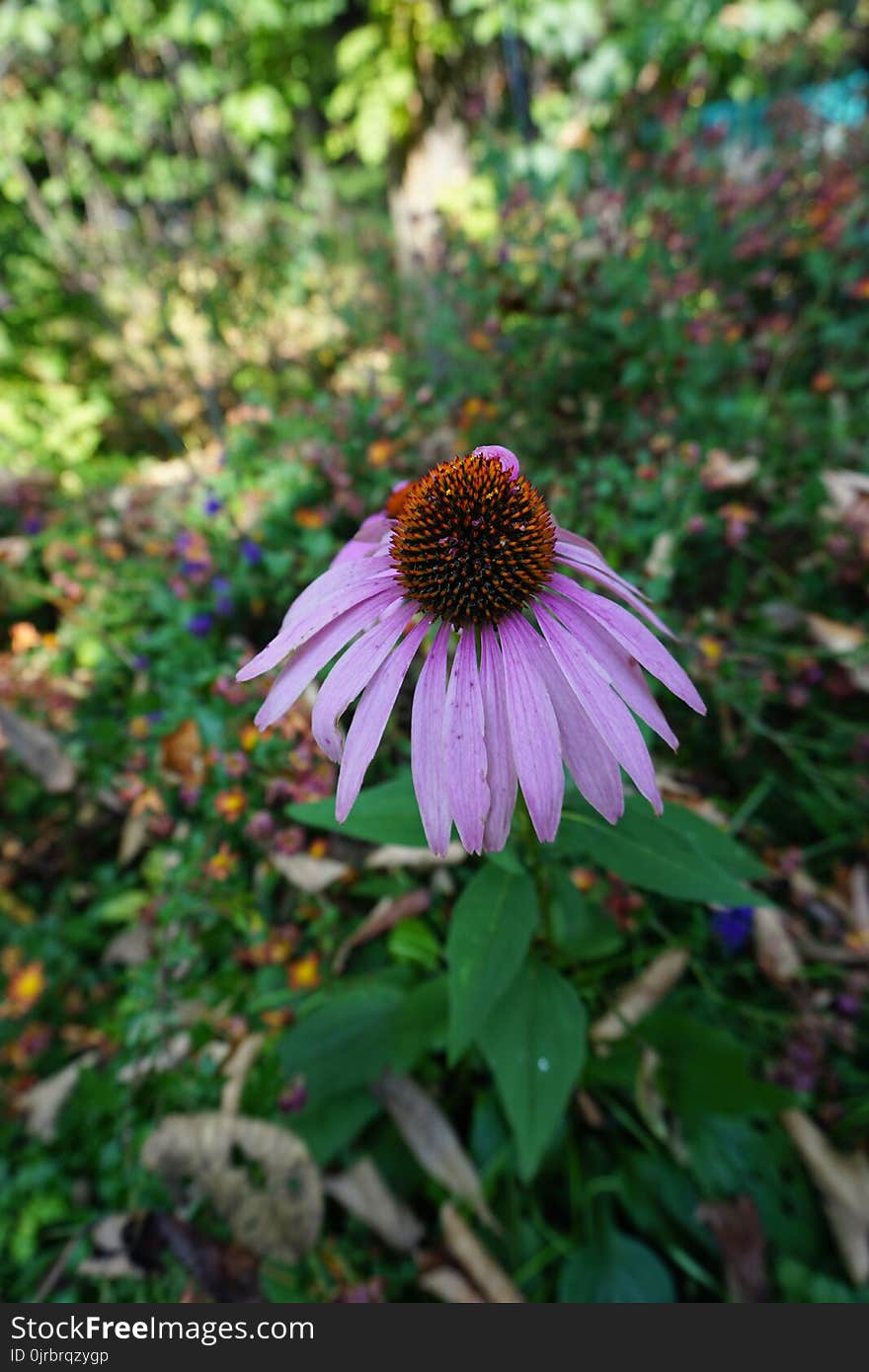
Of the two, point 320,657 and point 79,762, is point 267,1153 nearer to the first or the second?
point 320,657

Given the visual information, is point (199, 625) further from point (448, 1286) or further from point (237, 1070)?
point (448, 1286)

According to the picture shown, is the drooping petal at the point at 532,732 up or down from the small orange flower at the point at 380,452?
down

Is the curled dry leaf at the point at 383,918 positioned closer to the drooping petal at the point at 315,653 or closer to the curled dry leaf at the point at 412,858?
the curled dry leaf at the point at 412,858

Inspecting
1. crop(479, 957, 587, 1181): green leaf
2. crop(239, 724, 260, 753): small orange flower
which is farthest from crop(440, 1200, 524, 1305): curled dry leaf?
crop(239, 724, 260, 753): small orange flower

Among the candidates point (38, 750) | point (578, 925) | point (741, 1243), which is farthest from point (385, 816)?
point (38, 750)

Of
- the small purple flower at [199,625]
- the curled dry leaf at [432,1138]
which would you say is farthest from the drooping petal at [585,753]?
the small purple flower at [199,625]

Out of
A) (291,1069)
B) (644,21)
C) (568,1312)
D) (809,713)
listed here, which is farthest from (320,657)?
(644,21)

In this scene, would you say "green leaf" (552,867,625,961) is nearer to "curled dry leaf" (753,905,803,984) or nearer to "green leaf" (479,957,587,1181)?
"green leaf" (479,957,587,1181)
